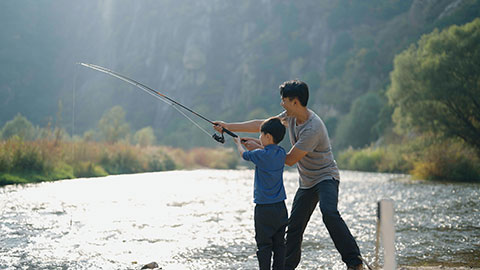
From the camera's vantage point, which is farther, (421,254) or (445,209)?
(445,209)

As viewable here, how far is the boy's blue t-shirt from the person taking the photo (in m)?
4.22

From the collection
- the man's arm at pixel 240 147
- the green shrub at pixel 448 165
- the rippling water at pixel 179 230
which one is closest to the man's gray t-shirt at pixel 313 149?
the man's arm at pixel 240 147

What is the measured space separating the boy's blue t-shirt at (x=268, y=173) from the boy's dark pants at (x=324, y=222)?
1.67 ft

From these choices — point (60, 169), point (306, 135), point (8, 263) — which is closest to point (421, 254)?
point (306, 135)

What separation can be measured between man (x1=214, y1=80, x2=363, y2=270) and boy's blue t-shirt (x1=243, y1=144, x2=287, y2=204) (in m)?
0.22

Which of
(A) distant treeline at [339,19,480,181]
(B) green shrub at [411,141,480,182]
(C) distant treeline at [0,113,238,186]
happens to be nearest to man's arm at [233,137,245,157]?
(C) distant treeline at [0,113,238,186]

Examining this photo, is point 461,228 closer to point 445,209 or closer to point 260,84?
point 445,209

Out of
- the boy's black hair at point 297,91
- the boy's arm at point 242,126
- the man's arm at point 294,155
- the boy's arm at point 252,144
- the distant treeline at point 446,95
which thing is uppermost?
the distant treeline at point 446,95

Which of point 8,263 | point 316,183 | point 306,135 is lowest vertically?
point 8,263

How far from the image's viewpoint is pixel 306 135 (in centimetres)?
445

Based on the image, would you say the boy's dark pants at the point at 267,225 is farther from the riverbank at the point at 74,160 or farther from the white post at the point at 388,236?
the riverbank at the point at 74,160

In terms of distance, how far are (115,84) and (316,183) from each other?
11967cm

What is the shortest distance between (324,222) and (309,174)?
1.52ft

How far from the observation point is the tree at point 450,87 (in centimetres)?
2497
